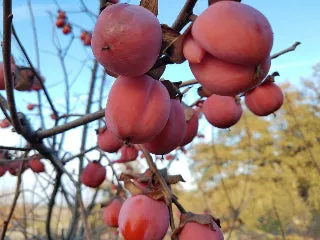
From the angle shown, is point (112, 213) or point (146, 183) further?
point (112, 213)

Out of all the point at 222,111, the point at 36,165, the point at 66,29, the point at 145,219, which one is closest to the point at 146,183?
the point at 145,219

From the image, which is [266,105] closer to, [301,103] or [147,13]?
[147,13]

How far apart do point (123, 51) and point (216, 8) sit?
0.12 metres

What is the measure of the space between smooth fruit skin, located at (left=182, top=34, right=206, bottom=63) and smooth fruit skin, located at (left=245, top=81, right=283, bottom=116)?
2.19 ft

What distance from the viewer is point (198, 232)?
68cm

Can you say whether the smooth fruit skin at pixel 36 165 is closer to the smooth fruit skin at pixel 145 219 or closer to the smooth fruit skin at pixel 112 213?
the smooth fruit skin at pixel 112 213

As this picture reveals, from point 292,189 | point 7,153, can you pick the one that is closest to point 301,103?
point 292,189

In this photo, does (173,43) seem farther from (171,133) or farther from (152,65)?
(171,133)

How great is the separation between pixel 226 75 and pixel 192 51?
0.05 meters

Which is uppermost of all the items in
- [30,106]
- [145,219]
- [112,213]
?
[145,219]

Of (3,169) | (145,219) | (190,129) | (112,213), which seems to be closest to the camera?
(145,219)

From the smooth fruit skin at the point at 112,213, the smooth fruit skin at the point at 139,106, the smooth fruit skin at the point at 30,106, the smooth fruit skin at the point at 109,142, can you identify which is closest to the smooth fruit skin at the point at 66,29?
the smooth fruit skin at the point at 30,106

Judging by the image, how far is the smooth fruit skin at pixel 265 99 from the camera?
1.07 meters

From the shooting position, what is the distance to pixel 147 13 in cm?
47
